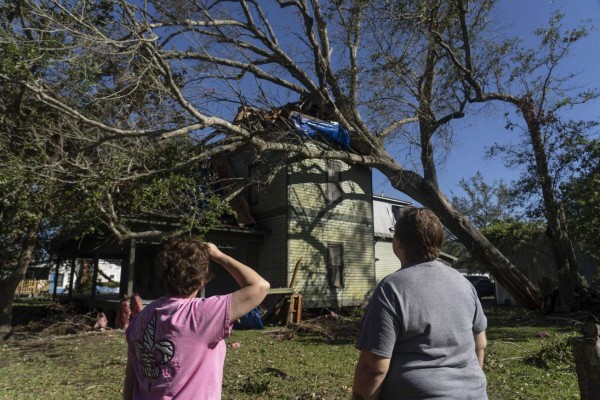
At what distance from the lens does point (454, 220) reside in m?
16.4

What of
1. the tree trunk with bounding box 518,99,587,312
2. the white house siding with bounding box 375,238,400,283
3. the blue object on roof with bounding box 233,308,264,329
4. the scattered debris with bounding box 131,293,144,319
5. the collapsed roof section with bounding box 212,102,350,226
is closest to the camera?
the scattered debris with bounding box 131,293,144,319

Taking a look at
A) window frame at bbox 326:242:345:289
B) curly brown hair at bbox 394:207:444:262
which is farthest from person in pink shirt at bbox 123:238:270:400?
window frame at bbox 326:242:345:289

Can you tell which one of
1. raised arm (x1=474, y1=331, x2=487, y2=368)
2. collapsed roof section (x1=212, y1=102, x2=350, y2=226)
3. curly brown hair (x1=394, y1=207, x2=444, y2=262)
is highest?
collapsed roof section (x1=212, y1=102, x2=350, y2=226)

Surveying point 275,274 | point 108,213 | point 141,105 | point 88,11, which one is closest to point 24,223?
point 108,213

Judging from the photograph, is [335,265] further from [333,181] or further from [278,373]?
[278,373]

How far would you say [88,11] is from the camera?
10492 mm

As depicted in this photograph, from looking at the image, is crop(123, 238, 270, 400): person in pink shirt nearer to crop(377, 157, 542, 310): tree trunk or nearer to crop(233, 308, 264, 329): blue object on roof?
crop(233, 308, 264, 329): blue object on roof

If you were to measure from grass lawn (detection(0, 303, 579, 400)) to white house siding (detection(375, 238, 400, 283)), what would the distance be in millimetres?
8932

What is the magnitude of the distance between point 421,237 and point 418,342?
0.49m

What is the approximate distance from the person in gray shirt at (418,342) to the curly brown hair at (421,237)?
7 centimetres

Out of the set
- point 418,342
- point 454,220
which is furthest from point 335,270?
point 418,342

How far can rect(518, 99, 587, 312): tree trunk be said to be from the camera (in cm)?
1564

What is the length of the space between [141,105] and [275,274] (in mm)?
8142

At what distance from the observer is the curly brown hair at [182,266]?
2150mm
